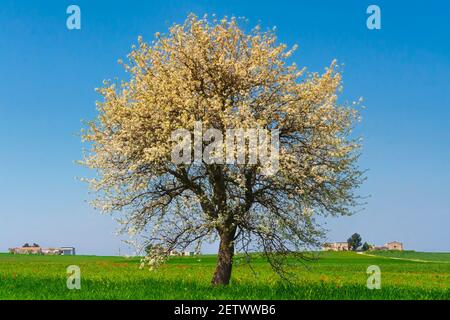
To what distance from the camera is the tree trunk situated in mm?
23984

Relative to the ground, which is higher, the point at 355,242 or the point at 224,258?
the point at 224,258

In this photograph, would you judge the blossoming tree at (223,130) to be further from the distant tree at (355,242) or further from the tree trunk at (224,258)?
the distant tree at (355,242)

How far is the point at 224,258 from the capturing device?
24.3 metres

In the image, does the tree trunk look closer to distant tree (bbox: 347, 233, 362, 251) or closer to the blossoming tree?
the blossoming tree

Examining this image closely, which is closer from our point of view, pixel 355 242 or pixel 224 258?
pixel 224 258

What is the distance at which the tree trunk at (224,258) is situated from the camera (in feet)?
78.7

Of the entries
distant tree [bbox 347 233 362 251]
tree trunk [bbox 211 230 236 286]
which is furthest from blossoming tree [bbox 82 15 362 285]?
distant tree [bbox 347 233 362 251]

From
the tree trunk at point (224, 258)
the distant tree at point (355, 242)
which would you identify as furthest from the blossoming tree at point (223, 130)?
the distant tree at point (355, 242)

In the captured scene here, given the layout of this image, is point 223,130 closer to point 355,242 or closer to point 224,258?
point 224,258

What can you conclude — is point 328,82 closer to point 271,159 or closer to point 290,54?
point 290,54

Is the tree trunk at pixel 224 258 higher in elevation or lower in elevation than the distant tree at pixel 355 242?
higher

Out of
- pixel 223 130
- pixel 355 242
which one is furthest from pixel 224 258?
pixel 355 242

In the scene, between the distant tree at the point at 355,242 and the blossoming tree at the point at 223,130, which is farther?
the distant tree at the point at 355,242

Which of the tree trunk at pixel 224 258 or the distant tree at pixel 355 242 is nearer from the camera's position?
the tree trunk at pixel 224 258
